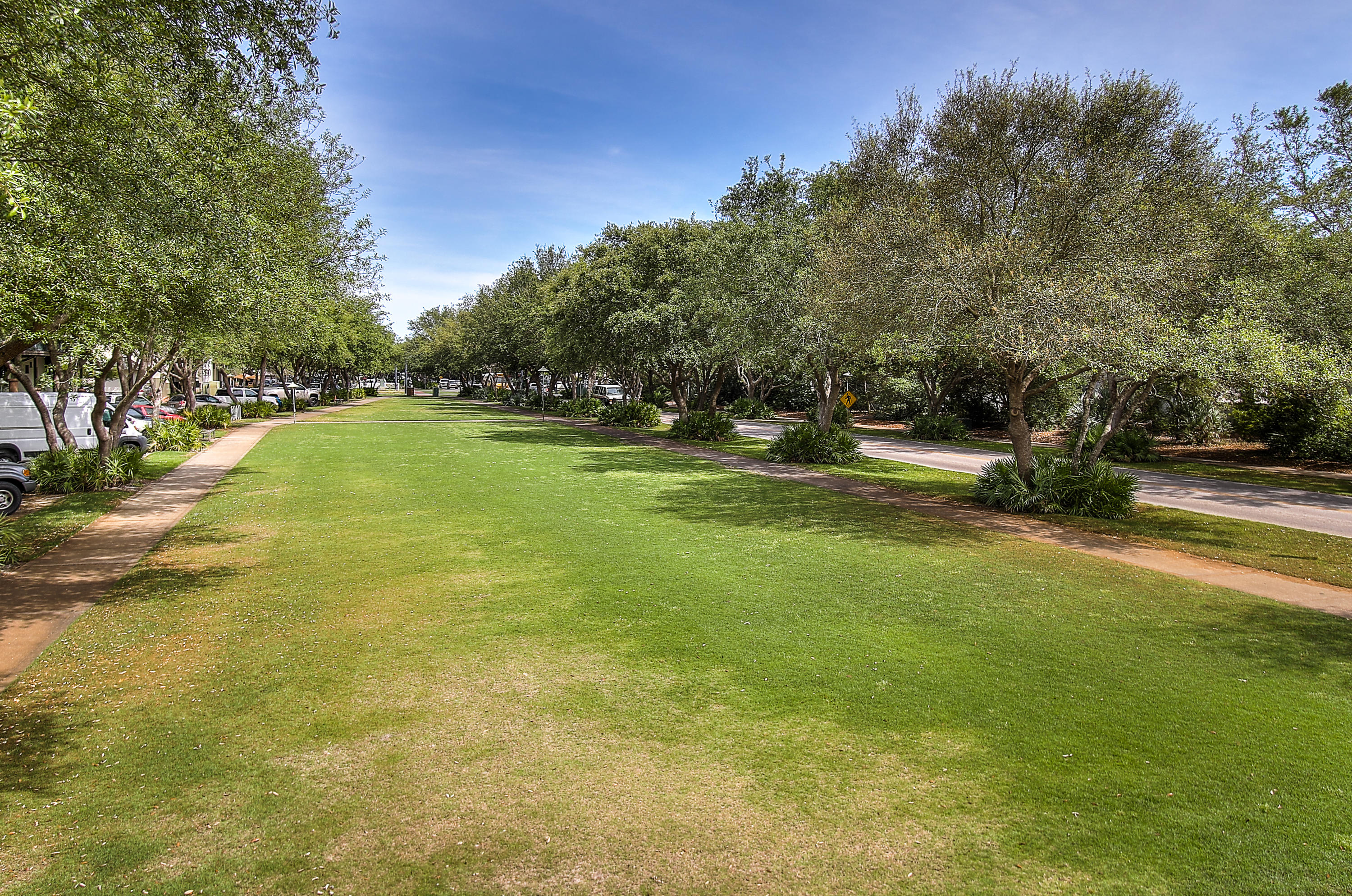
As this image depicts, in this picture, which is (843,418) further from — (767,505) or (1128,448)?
(767,505)

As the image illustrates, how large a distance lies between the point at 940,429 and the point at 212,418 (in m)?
33.4

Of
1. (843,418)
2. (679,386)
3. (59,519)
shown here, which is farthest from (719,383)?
(59,519)

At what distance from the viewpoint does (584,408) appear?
154 ft

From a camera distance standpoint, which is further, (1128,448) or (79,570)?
(1128,448)

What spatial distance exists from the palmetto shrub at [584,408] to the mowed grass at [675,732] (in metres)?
36.7

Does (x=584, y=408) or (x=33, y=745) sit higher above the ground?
(x=584, y=408)

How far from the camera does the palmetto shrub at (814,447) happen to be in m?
22.1

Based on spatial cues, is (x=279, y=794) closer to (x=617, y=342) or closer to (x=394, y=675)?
(x=394, y=675)

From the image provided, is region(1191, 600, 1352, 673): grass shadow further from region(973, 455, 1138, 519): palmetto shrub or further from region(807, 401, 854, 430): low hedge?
region(807, 401, 854, 430): low hedge

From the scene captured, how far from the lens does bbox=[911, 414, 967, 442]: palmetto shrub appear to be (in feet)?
111

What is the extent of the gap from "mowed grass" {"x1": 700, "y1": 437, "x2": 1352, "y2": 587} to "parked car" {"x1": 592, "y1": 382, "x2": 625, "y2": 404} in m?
50.5

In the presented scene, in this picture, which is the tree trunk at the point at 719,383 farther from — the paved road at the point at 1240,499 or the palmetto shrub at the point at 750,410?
the palmetto shrub at the point at 750,410

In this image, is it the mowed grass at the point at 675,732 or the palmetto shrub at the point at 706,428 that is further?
the palmetto shrub at the point at 706,428

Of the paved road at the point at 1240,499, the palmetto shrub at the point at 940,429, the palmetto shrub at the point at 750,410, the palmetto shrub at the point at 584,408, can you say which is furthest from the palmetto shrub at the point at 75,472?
the palmetto shrub at the point at 750,410
